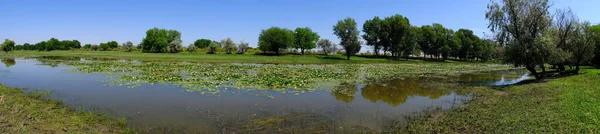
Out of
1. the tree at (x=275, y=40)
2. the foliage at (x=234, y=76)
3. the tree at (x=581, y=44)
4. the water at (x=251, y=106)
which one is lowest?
the water at (x=251, y=106)

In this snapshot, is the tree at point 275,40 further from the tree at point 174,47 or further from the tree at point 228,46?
the tree at point 174,47

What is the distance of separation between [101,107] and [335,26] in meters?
69.5

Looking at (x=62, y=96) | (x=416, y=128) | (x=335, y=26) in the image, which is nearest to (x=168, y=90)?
(x=62, y=96)

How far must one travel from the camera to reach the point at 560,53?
2670 cm

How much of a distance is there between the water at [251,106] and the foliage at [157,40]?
279 feet

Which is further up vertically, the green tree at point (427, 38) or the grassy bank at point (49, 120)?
the green tree at point (427, 38)

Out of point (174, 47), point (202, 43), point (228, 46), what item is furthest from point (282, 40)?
point (202, 43)

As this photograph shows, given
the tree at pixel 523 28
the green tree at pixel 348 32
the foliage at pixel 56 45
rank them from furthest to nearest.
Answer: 1. the foliage at pixel 56 45
2. the green tree at pixel 348 32
3. the tree at pixel 523 28

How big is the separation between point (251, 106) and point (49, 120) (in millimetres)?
6796

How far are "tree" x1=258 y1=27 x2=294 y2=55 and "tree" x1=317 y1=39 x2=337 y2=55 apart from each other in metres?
17.2

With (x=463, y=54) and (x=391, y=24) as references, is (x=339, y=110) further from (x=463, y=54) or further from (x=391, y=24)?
(x=463, y=54)

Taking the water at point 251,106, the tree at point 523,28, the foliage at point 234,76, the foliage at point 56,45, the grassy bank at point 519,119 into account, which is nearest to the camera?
the grassy bank at point 519,119

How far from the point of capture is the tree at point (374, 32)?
8675 centimetres

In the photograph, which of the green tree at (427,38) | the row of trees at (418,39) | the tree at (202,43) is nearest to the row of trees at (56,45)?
the tree at (202,43)
